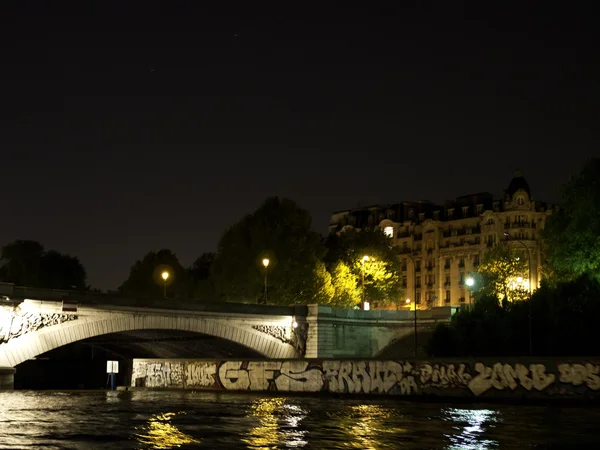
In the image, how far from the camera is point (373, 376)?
50219 millimetres

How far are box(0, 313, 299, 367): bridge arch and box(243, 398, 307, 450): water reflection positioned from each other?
22.5 metres

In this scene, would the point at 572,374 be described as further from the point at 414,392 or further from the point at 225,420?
the point at 225,420

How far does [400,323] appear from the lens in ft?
296

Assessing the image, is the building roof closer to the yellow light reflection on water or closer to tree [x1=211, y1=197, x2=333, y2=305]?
tree [x1=211, y1=197, x2=333, y2=305]

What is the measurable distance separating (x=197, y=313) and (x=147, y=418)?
38.0 metres

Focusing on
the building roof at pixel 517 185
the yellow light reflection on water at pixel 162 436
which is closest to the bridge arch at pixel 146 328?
the yellow light reflection on water at pixel 162 436

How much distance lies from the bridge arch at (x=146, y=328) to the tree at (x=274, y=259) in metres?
17.2

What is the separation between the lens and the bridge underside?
7819 cm

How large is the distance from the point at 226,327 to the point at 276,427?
45.6 metres

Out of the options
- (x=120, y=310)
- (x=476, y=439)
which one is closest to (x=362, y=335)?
(x=120, y=310)

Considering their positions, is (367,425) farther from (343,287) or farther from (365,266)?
(365,266)

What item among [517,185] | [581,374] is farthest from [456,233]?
[581,374]

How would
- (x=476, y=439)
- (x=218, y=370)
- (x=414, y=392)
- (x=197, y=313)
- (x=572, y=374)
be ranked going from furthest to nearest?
(x=197, y=313), (x=218, y=370), (x=414, y=392), (x=572, y=374), (x=476, y=439)

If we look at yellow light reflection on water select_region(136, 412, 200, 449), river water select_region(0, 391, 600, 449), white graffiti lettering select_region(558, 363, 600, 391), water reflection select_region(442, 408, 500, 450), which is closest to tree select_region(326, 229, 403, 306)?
→ white graffiti lettering select_region(558, 363, 600, 391)
